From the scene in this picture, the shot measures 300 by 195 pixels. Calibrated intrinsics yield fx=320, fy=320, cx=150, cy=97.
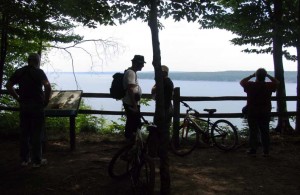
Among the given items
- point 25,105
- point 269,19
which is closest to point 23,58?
point 25,105

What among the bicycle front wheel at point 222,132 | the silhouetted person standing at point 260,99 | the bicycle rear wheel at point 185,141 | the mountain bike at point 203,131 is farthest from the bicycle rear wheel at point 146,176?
the bicycle front wheel at point 222,132

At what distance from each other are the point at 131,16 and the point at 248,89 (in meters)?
3.85

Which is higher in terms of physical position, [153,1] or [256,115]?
[153,1]

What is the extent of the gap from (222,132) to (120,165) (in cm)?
330

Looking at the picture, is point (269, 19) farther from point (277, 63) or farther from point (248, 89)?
point (248, 89)

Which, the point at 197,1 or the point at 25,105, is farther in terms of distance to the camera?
the point at 25,105

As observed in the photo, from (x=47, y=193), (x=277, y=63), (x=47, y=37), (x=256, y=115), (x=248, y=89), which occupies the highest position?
(x=47, y=37)

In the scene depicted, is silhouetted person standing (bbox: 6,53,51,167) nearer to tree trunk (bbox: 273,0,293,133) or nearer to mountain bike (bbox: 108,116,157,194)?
mountain bike (bbox: 108,116,157,194)

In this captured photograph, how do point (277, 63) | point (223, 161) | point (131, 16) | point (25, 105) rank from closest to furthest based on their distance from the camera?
point (131, 16)
point (25, 105)
point (223, 161)
point (277, 63)

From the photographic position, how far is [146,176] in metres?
4.84

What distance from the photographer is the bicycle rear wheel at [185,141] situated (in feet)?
26.7

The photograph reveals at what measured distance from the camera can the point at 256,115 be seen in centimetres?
759

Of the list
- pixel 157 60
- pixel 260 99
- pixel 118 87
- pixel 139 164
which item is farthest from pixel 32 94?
pixel 260 99

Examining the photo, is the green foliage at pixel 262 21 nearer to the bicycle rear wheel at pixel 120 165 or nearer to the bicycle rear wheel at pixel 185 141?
the bicycle rear wheel at pixel 185 141
